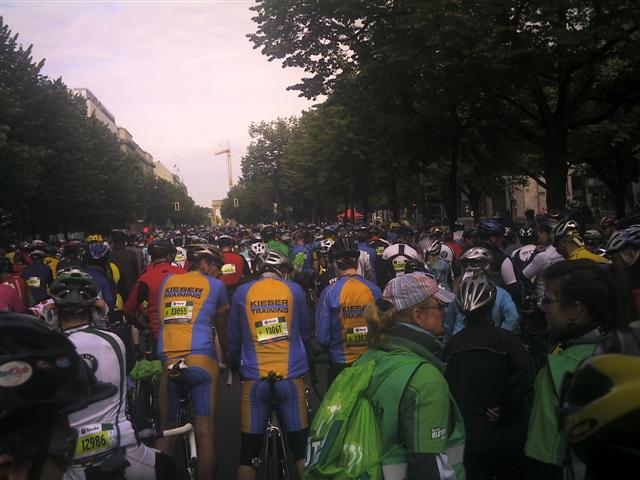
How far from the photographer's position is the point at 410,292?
11.6 ft

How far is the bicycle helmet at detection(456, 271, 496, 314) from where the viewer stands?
428 centimetres

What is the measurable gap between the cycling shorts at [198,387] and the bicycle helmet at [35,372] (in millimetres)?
3593

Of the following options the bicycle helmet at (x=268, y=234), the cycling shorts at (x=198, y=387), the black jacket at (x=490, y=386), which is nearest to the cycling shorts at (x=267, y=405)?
the cycling shorts at (x=198, y=387)

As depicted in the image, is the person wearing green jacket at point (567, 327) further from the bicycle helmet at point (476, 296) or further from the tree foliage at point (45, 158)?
the tree foliage at point (45, 158)

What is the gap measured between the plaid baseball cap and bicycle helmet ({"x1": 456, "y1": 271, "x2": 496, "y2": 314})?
0.68 meters

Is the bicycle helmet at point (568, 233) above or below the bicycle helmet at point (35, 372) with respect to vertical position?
above

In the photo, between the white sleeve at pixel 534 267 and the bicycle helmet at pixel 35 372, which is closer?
the bicycle helmet at pixel 35 372

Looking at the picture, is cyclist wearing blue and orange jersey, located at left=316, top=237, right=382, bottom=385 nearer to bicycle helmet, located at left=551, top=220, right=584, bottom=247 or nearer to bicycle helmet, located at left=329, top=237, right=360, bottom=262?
bicycle helmet, located at left=329, top=237, right=360, bottom=262

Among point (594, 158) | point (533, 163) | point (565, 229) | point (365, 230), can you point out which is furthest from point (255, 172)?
point (565, 229)

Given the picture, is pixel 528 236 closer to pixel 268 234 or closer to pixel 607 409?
pixel 268 234

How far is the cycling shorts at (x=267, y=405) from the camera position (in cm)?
537

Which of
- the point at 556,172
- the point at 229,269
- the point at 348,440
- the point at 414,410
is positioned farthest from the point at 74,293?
the point at 556,172

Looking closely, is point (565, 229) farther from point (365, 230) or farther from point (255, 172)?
point (255, 172)

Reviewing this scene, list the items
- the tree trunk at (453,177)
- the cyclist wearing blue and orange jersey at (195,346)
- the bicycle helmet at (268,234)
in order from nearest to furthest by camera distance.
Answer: the cyclist wearing blue and orange jersey at (195,346), the bicycle helmet at (268,234), the tree trunk at (453,177)
